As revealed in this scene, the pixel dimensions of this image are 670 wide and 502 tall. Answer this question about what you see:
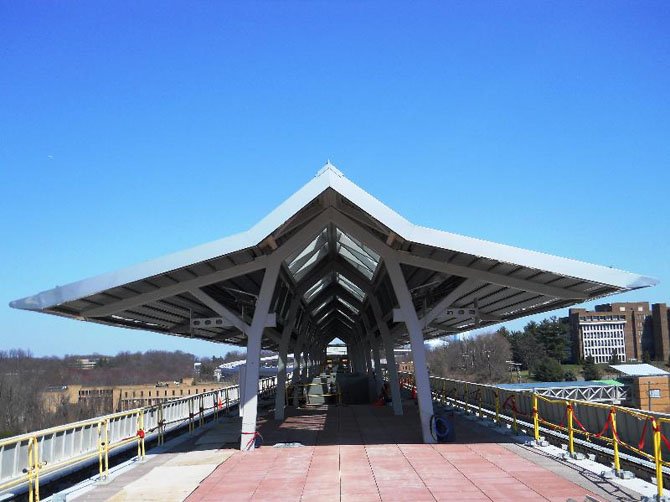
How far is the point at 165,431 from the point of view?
20.6m

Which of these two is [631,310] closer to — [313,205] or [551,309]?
[551,309]

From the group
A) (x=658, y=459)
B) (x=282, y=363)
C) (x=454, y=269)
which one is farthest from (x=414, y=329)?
(x=282, y=363)

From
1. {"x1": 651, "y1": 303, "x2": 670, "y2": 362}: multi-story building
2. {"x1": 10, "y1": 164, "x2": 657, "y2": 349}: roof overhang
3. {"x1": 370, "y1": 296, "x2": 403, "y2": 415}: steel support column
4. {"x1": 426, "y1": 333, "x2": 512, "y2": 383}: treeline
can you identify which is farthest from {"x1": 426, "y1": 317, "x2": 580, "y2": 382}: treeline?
{"x1": 10, "y1": 164, "x2": 657, "y2": 349}: roof overhang

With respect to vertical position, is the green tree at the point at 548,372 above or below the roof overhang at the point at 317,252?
below

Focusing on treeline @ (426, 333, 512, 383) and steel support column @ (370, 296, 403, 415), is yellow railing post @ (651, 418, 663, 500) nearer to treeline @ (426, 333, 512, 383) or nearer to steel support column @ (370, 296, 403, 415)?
steel support column @ (370, 296, 403, 415)

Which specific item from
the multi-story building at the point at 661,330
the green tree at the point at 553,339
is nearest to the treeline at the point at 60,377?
A: the green tree at the point at 553,339

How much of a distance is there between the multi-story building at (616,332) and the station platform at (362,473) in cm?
11964

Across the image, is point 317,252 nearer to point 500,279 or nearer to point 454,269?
point 454,269

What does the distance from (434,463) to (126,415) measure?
6.96 m

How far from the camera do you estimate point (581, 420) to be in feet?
46.8

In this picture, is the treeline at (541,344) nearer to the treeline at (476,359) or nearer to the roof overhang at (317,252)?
the treeline at (476,359)

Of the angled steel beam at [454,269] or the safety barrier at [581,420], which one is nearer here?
the safety barrier at [581,420]

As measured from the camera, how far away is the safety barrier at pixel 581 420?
10242 mm

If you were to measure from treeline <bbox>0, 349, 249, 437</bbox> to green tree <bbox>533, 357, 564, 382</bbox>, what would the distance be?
5755cm
